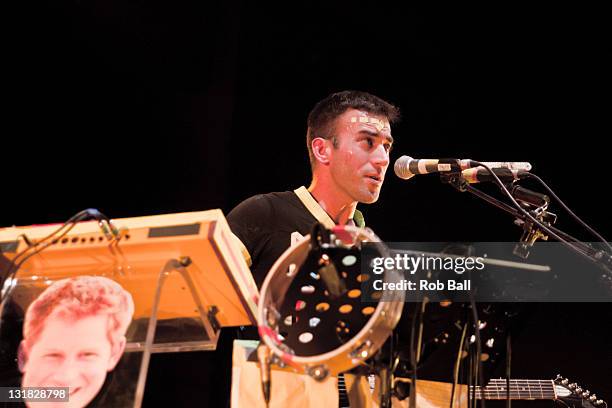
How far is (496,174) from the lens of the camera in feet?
6.86

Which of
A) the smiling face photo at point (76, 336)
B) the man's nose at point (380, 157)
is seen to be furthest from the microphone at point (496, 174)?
the smiling face photo at point (76, 336)

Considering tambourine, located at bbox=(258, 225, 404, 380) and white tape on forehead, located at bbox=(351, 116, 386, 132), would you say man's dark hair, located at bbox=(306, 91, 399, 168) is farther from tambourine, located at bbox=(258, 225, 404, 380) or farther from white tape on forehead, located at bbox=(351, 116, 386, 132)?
tambourine, located at bbox=(258, 225, 404, 380)

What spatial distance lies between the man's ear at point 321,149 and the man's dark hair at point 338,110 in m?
0.02

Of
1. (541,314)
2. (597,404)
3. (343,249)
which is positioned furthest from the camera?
(541,314)

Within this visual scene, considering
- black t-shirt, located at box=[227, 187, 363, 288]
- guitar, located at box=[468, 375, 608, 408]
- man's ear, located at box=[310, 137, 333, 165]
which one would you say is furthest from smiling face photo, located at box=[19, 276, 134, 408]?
guitar, located at box=[468, 375, 608, 408]

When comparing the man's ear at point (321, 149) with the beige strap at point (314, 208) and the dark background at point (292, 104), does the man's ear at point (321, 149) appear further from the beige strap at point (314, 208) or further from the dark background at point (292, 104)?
the dark background at point (292, 104)

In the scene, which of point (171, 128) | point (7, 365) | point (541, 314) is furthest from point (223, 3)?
point (7, 365)

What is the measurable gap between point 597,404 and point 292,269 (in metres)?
2.21

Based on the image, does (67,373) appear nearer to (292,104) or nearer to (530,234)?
(530,234)

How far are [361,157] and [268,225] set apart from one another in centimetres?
57

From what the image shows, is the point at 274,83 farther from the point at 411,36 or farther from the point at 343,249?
the point at 343,249

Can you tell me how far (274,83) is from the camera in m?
4.20

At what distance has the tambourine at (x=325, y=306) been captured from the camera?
4.85 feet

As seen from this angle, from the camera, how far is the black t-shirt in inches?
104
